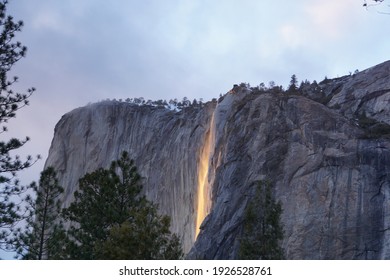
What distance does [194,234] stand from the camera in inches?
2281

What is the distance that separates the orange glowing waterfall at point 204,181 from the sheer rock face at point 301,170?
937mm

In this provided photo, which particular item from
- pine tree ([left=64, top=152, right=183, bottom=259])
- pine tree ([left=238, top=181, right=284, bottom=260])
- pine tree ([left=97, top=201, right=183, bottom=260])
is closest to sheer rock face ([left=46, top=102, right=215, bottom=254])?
pine tree ([left=64, top=152, right=183, bottom=259])

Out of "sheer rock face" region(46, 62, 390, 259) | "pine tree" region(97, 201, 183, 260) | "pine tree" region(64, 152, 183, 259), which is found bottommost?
"pine tree" region(97, 201, 183, 260)

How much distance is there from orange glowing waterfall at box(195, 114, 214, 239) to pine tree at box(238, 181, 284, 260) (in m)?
28.0

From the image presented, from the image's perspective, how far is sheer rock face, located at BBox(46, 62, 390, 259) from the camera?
128 feet

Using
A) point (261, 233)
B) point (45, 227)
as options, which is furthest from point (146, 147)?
point (261, 233)

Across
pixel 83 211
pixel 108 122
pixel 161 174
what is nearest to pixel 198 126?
pixel 161 174

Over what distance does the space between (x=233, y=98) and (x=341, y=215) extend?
73.9 feet

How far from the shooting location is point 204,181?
6128 cm

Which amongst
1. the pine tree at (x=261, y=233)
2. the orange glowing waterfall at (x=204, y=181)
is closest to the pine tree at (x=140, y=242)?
the pine tree at (x=261, y=233)

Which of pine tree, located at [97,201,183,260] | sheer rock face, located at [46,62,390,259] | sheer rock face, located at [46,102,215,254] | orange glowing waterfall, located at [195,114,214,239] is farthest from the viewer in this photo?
sheer rock face, located at [46,102,215,254]

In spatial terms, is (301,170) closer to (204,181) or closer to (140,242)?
(204,181)

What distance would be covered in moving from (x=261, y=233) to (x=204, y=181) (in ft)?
119

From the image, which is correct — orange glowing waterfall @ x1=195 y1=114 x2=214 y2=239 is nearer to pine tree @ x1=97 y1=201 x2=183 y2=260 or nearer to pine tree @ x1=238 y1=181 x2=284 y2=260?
pine tree @ x1=238 y1=181 x2=284 y2=260
